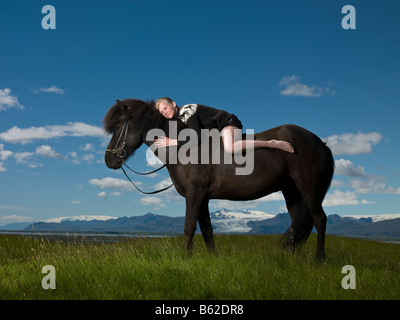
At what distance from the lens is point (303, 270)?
5.86 metres

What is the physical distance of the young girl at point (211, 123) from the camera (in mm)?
6922

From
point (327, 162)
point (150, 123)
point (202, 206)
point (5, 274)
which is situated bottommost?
point (5, 274)

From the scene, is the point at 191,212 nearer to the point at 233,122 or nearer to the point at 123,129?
the point at 233,122

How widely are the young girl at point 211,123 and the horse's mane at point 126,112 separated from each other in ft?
0.59

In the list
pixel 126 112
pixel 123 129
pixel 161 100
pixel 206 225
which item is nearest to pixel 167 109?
pixel 161 100

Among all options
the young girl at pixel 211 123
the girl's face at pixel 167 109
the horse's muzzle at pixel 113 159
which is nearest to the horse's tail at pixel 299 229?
the young girl at pixel 211 123

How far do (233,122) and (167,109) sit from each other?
4.27 ft

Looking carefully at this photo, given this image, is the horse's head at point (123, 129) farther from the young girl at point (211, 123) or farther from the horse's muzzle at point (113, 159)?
the young girl at point (211, 123)

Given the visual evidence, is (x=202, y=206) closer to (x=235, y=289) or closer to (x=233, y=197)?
(x=233, y=197)

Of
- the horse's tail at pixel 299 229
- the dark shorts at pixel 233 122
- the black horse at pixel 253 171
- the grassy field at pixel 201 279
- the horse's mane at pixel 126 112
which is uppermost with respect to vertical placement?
the horse's mane at pixel 126 112
